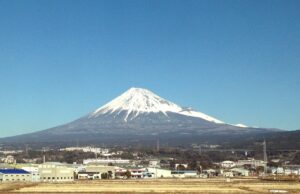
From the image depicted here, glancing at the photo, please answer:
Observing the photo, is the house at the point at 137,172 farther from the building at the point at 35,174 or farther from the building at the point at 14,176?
the building at the point at 14,176

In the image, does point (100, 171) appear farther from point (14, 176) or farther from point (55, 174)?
point (14, 176)

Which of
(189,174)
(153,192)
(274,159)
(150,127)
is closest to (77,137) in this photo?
(150,127)

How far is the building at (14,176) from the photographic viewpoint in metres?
52.5

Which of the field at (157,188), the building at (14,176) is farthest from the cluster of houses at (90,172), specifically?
the field at (157,188)

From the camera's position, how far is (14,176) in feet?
174

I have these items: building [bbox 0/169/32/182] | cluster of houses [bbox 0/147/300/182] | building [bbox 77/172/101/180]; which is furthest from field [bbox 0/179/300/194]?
building [bbox 77/172/101/180]

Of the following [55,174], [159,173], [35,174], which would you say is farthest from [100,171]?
[35,174]

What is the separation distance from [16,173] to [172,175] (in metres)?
15.8

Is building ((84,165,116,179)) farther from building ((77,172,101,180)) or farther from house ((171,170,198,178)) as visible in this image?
house ((171,170,198,178))

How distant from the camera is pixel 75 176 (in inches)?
2323

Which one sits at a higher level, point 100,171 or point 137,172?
point 100,171

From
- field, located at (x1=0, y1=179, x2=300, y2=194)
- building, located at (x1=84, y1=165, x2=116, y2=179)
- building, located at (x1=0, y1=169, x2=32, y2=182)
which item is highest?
building, located at (x1=84, y1=165, x2=116, y2=179)

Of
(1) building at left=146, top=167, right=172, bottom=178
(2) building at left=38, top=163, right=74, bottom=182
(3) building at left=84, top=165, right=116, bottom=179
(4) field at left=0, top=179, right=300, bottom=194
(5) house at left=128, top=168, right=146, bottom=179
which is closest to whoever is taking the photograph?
(4) field at left=0, top=179, right=300, bottom=194

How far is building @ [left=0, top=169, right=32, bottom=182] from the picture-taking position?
52.5 metres
